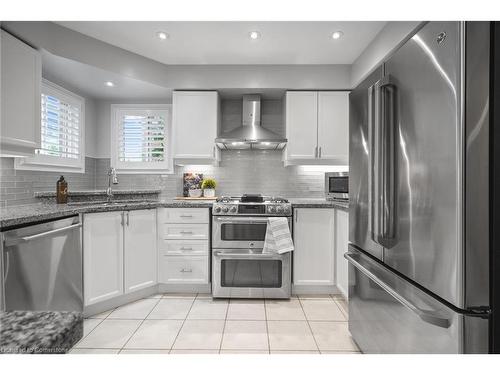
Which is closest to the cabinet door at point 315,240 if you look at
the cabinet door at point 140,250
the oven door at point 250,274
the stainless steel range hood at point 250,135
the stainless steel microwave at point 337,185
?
the oven door at point 250,274

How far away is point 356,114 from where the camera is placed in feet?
5.60

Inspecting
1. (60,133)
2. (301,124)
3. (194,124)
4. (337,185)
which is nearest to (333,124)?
(301,124)

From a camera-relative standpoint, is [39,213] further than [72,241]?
No

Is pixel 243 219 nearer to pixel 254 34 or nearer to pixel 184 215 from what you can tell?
pixel 184 215

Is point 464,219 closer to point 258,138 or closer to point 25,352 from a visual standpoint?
point 25,352

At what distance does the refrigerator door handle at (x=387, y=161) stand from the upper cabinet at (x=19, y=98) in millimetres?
2417

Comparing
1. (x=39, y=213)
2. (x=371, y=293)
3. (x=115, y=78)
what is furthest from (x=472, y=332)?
(x=115, y=78)

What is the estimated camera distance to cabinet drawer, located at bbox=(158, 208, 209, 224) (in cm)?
268

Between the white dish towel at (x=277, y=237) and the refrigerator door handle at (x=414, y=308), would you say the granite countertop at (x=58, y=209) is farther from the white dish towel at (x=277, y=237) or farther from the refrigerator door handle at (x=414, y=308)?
the refrigerator door handle at (x=414, y=308)

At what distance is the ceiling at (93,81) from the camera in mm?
2480

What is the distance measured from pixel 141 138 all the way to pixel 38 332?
135 inches

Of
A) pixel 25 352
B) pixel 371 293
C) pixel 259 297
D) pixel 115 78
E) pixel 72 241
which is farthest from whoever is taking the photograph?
pixel 115 78

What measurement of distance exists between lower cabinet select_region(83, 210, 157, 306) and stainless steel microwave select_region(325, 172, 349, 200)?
1.93 m
